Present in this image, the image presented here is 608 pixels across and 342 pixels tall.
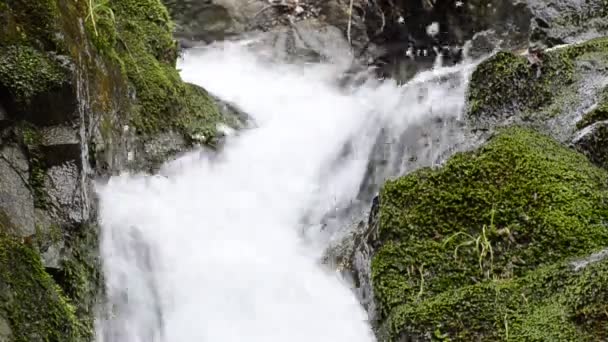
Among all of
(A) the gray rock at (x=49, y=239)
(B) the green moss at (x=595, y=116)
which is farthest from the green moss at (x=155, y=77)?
(B) the green moss at (x=595, y=116)

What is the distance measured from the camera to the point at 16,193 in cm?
297

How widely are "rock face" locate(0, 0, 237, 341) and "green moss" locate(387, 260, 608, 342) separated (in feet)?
4.75

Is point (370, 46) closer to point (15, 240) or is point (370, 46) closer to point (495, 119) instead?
point (495, 119)

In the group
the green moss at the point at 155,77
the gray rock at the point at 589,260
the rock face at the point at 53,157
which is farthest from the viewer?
the green moss at the point at 155,77

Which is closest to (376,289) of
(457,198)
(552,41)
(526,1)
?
(457,198)

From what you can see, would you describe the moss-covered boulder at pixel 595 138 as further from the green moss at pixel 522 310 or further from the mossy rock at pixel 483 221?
the green moss at pixel 522 310

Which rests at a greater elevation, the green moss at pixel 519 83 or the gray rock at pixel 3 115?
the gray rock at pixel 3 115

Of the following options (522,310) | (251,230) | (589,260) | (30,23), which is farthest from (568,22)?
(30,23)

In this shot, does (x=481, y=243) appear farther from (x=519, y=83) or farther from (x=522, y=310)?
(x=519, y=83)

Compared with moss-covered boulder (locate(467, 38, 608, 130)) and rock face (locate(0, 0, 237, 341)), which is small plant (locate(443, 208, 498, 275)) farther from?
rock face (locate(0, 0, 237, 341))

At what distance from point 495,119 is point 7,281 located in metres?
3.39

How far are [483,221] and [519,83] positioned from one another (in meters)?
1.77

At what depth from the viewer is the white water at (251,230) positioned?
12.2ft

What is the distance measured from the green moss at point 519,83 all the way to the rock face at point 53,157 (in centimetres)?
246
